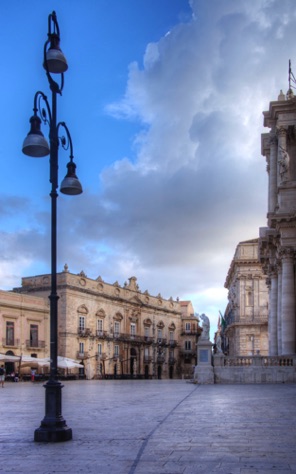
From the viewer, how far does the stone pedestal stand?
1176 inches

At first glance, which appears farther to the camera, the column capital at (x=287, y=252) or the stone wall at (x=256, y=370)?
the column capital at (x=287, y=252)

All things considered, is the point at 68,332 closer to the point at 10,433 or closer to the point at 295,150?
the point at 295,150

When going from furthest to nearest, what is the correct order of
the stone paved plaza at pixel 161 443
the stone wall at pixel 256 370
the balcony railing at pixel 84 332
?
the balcony railing at pixel 84 332 < the stone wall at pixel 256 370 < the stone paved plaza at pixel 161 443

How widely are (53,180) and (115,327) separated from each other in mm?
65380

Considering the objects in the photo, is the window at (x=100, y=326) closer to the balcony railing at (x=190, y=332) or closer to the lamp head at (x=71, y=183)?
the balcony railing at (x=190, y=332)

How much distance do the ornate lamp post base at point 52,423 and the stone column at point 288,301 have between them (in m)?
23.5

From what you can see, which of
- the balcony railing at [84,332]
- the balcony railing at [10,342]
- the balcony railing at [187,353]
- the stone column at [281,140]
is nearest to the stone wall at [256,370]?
the stone column at [281,140]

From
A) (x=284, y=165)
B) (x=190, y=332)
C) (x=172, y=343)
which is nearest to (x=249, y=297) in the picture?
(x=172, y=343)

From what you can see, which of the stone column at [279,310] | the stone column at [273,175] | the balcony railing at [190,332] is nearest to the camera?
the stone column at [279,310]

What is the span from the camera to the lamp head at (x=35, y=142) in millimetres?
9594

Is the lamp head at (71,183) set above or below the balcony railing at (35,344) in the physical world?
above

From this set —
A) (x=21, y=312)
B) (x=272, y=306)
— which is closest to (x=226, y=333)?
(x=21, y=312)

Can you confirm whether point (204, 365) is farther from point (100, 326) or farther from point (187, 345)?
point (187, 345)

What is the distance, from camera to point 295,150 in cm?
3544
